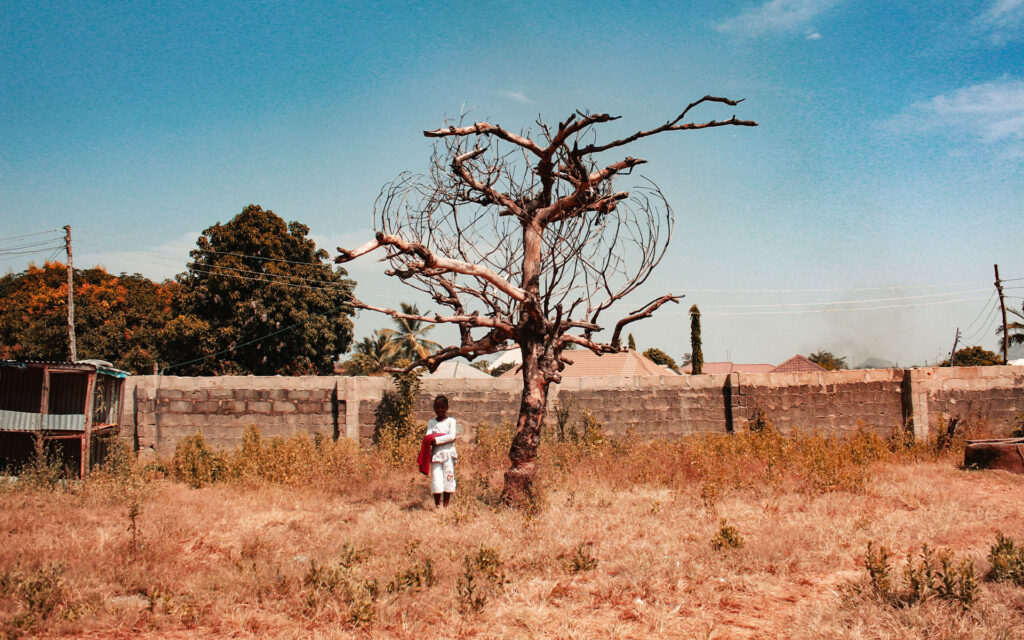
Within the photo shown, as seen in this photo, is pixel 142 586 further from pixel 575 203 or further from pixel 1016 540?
pixel 1016 540

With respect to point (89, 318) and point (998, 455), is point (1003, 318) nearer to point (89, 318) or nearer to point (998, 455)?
point (998, 455)

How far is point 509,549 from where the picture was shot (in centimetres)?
605

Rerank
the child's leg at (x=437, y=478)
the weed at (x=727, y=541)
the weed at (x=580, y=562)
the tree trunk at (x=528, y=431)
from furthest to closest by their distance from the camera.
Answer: the child's leg at (x=437, y=478) → the tree trunk at (x=528, y=431) → the weed at (x=727, y=541) → the weed at (x=580, y=562)

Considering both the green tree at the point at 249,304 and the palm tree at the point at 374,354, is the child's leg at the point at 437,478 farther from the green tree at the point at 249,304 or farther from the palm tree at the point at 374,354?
the palm tree at the point at 374,354

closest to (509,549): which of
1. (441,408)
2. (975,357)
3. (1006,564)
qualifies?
(441,408)

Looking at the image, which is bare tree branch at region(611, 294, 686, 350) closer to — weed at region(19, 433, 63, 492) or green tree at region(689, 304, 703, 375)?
weed at region(19, 433, 63, 492)

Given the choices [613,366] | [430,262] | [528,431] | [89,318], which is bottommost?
[528,431]

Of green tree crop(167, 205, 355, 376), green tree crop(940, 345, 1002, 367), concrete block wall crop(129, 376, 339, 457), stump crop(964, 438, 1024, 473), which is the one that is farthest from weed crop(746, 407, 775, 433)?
green tree crop(940, 345, 1002, 367)

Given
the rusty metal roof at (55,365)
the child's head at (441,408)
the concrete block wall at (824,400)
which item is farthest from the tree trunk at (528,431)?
the rusty metal roof at (55,365)

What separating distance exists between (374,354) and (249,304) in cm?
1405

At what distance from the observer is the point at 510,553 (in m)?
5.92

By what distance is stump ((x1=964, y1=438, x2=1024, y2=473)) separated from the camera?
9742mm

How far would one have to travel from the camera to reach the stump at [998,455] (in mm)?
9742

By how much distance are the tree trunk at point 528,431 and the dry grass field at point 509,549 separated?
273mm
